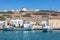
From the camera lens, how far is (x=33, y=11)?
91125 mm

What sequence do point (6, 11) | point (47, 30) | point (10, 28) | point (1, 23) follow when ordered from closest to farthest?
point (47, 30) < point (10, 28) < point (1, 23) < point (6, 11)

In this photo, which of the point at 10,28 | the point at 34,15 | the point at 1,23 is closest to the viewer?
the point at 10,28

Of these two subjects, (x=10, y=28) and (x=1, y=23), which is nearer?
(x=10, y=28)

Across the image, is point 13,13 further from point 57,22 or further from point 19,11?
point 57,22

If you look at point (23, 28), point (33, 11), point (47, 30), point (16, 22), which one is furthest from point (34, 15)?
point (47, 30)

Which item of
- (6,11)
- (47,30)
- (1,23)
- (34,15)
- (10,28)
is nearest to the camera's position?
(47,30)

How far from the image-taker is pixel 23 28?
58.7 meters

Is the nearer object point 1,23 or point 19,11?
point 1,23

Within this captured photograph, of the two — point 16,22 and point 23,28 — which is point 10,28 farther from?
point 16,22

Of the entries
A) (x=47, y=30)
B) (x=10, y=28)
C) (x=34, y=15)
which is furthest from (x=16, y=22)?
(x=34, y=15)

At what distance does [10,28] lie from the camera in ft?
188

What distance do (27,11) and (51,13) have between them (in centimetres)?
651

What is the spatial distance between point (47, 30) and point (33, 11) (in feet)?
127

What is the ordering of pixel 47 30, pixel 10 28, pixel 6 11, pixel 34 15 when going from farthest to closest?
1. pixel 6 11
2. pixel 34 15
3. pixel 10 28
4. pixel 47 30
